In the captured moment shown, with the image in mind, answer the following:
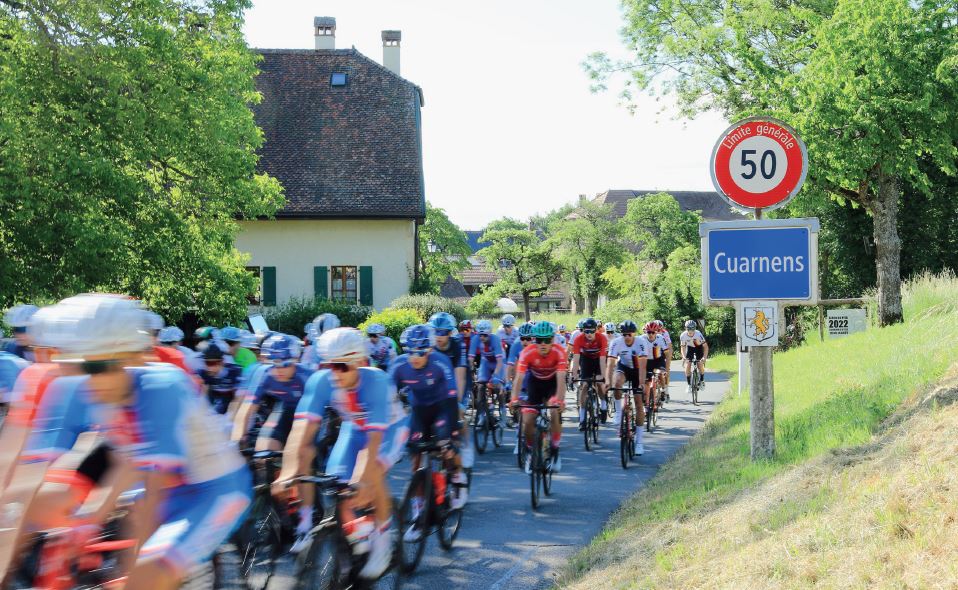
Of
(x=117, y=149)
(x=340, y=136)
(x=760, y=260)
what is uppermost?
(x=340, y=136)

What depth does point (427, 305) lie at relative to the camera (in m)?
29.6

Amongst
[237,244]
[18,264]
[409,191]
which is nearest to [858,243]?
[409,191]

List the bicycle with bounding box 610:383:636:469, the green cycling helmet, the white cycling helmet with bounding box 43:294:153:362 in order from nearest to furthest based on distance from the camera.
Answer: the white cycling helmet with bounding box 43:294:153:362 < the green cycling helmet < the bicycle with bounding box 610:383:636:469

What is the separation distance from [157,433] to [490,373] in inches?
449

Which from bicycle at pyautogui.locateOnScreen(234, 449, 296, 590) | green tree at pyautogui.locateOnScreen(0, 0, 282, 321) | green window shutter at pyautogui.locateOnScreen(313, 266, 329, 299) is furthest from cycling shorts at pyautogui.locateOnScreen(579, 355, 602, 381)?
green window shutter at pyautogui.locateOnScreen(313, 266, 329, 299)

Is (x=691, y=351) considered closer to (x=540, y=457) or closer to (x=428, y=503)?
(x=540, y=457)

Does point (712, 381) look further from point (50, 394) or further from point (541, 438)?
point (50, 394)

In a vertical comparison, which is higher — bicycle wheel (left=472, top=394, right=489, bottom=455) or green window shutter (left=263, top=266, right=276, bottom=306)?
green window shutter (left=263, top=266, right=276, bottom=306)

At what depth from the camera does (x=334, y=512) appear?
5.46 m

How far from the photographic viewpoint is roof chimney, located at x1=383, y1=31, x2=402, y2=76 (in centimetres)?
4306

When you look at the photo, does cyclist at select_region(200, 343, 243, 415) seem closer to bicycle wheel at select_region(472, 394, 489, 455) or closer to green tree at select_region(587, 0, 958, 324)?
bicycle wheel at select_region(472, 394, 489, 455)

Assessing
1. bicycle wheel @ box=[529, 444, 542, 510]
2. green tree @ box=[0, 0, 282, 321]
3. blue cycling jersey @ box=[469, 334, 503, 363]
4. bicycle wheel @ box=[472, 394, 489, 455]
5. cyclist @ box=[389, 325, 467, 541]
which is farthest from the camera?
green tree @ box=[0, 0, 282, 321]

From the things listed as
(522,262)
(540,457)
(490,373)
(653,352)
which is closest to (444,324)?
(540,457)

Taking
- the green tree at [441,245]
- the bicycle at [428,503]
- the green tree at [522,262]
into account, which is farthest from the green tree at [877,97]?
the green tree at [522,262]
